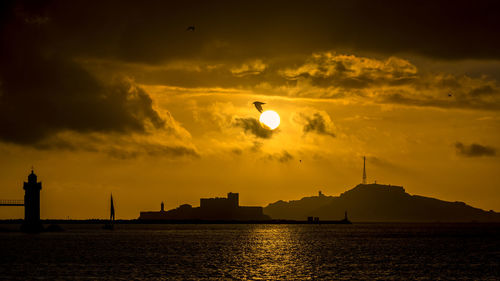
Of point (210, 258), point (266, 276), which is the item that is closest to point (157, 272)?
point (266, 276)

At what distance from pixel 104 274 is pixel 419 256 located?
64202mm

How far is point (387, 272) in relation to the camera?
10244cm

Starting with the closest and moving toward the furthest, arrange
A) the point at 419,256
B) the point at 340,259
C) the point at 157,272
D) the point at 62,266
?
the point at 157,272 < the point at 62,266 < the point at 340,259 < the point at 419,256

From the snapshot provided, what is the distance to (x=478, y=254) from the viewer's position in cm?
14388

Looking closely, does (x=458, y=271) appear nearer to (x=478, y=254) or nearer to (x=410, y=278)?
(x=410, y=278)

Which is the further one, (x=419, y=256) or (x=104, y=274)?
(x=419, y=256)

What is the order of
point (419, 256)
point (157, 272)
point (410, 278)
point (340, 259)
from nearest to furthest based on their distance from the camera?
point (410, 278), point (157, 272), point (340, 259), point (419, 256)

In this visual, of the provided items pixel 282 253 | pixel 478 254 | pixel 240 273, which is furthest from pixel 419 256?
pixel 240 273

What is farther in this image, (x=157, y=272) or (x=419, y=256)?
(x=419, y=256)

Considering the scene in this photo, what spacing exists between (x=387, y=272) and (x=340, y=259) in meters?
25.1

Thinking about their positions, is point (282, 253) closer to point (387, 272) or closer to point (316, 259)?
point (316, 259)

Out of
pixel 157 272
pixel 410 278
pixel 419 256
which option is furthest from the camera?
pixel 419 256

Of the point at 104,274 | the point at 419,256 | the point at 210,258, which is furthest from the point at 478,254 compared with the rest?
the point at 104,274

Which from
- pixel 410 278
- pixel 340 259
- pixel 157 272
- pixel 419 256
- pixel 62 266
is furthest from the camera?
pixel 419 256
